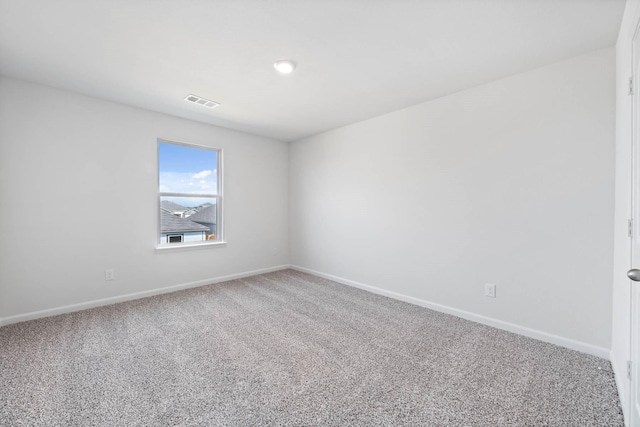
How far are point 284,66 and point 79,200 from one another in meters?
2.68

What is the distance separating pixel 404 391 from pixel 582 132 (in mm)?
2389

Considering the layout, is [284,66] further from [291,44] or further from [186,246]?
[186,246]

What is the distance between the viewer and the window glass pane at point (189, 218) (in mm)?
3801

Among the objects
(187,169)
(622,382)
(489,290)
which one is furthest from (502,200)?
(187,169)

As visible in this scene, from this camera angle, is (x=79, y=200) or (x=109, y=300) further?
(x=109, y=300)

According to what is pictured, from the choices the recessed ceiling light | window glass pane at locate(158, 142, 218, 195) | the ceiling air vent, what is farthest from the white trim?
window glass pane at locate(158, 142, 218, 195)

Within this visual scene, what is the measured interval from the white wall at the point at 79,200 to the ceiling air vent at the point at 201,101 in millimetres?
735

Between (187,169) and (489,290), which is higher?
(187,169)

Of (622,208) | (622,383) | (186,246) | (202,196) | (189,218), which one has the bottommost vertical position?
(622,383)

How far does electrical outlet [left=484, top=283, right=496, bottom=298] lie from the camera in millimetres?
2674

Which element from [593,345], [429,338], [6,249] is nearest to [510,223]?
[593,345]

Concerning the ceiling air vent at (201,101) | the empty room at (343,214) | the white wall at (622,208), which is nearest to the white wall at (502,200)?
the empty room at (343,214)

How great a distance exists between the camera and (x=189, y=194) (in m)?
3.95

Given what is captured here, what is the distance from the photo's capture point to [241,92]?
2.95 metres
